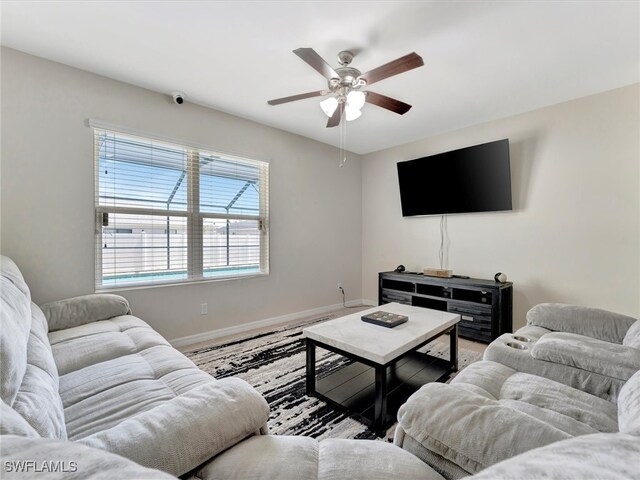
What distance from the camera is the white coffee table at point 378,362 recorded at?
1.61m

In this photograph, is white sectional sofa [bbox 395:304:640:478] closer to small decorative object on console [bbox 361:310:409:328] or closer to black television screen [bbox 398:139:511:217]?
small decorative object on console [bbox 361:310:409:328]

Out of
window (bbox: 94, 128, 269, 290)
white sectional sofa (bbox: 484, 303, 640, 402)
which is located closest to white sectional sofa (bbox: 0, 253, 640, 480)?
white sectional sofa (bbox: 484, 303, 640, 402)

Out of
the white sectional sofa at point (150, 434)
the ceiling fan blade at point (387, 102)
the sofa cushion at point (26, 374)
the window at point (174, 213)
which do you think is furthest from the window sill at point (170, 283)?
the ceiling fan blade at point (387, 102)

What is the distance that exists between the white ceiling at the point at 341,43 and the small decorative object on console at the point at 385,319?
2.00m

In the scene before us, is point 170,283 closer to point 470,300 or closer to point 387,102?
point 387,102

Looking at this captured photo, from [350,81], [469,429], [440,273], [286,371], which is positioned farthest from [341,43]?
[440,273]

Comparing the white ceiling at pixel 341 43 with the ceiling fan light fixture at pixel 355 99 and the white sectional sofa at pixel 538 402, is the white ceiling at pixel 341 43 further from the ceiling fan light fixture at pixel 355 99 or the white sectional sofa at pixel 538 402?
the white sectional sofa at pixel 538 402

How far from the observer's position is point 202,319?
2957 mm

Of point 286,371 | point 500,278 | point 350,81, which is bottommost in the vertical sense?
point 286,371

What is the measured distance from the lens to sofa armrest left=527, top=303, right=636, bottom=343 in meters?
1.67

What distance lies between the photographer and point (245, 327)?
10.7 feet

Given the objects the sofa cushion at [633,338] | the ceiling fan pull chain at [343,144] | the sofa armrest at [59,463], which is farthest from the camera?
the ceiling fan pull chain at [343,144]

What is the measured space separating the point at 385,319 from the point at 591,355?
111cm

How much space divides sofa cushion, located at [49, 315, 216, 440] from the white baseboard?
1.00 metres
